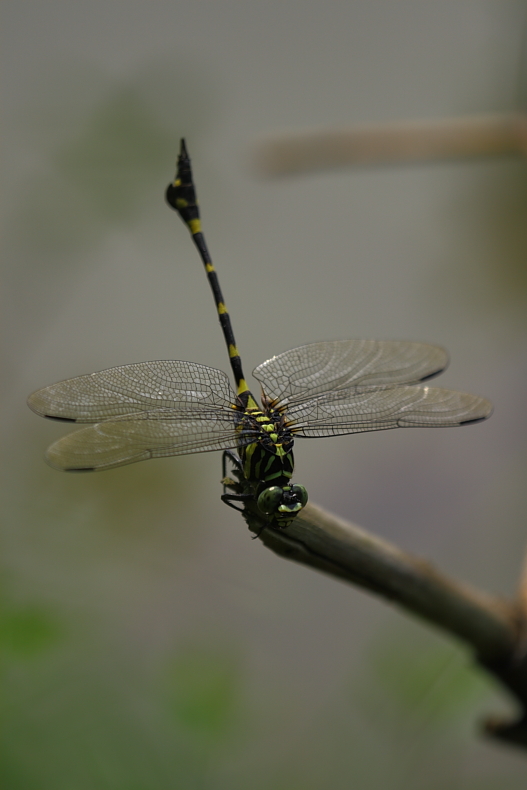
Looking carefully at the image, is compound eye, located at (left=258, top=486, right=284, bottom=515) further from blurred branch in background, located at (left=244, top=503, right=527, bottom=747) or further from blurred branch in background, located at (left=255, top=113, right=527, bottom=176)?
blurred branch in background, located at (left=255, top=113, right=527, bottom=176)

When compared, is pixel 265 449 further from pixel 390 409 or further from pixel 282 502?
pixel 390 409

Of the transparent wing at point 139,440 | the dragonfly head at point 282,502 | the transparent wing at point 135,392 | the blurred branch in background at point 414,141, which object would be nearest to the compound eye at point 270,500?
the dragonfly head at point 282,502

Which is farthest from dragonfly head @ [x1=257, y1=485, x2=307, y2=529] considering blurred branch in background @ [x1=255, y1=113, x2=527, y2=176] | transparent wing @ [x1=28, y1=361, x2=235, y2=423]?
blurred branch in background @ [x1=255, y1=113, x2=527, y2=176]

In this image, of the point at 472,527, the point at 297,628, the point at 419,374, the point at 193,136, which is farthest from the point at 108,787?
the point at 472,527

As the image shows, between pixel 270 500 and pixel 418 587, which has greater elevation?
pixel 270 500

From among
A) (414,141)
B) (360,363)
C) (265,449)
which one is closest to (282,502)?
(265,449)

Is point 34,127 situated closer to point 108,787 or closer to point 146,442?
→ point 146,442
